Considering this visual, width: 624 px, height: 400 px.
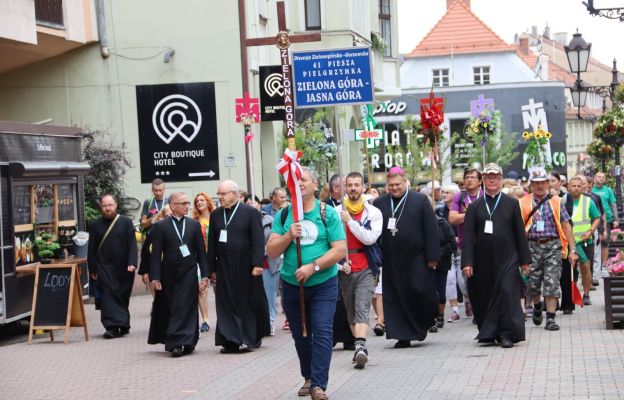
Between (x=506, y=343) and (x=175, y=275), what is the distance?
3.81m

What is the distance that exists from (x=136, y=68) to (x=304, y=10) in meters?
6.16

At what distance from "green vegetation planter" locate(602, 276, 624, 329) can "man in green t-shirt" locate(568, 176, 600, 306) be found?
3.75 meters

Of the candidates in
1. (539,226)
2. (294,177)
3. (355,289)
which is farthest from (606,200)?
(294,177)

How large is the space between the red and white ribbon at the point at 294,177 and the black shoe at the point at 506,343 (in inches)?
165

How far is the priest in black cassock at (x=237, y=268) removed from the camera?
14344 millimetres

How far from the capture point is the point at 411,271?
549 inches

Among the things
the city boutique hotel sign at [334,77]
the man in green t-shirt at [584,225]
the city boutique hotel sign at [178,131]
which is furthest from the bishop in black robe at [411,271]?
the city boutique hotel sign at [178,131]

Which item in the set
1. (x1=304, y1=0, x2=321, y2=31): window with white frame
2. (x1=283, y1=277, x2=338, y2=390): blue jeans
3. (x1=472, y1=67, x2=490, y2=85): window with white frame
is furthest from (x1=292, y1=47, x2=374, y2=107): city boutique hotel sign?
(x1=472, y1=67, x2=490, y2=85): window with white frame

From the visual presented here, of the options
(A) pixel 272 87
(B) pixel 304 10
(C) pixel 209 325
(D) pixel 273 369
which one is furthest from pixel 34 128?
(B) pixel 304 10

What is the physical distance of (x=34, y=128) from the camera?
1697cm

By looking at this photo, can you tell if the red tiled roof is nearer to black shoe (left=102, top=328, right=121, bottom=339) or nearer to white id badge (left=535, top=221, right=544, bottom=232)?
black shoe (left=102, top=328, right=121, bottom=339)

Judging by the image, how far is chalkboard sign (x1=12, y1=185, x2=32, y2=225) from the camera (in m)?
16.2

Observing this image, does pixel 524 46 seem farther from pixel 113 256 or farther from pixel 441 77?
pixel 113 256

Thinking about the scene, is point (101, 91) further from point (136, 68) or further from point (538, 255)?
point (538, 255)
